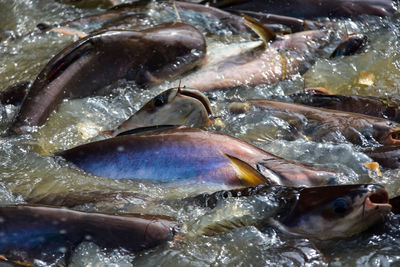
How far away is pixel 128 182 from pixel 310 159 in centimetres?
84

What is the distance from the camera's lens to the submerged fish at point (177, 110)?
2.92m

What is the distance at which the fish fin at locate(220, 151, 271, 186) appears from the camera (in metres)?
2.46

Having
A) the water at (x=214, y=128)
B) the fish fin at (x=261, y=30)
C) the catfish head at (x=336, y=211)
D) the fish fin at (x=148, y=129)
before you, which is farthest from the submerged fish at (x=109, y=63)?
the catfish head at (x=336, y=211)

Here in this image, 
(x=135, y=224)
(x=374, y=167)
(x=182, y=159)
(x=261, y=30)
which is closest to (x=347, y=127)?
(x=374, y=167)

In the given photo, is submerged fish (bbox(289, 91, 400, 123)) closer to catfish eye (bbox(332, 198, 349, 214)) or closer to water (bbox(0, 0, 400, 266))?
water (bbox(0, 0, 400, 266))

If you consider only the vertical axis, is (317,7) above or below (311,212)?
below

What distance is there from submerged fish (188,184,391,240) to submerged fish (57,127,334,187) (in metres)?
0.15

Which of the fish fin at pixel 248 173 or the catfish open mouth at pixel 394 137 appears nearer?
the fish fin at pixel 248 173

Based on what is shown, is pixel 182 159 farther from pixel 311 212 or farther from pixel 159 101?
pixel 311 212

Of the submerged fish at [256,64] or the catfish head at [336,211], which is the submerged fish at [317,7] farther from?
the catfish head at [336,211]

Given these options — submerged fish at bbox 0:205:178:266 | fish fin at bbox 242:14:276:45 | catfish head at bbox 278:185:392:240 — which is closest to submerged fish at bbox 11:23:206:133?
fish fin at bbox 242:14:276:45

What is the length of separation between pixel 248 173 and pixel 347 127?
31.3 inches

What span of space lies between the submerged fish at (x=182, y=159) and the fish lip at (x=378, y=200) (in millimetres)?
329

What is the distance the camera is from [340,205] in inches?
87.0
